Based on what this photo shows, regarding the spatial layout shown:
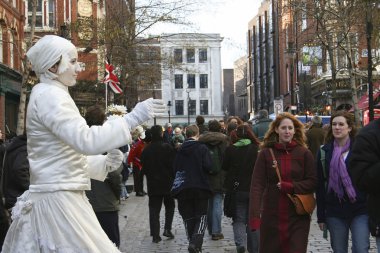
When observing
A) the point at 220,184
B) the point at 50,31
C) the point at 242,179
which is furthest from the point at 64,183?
the point at 50,31

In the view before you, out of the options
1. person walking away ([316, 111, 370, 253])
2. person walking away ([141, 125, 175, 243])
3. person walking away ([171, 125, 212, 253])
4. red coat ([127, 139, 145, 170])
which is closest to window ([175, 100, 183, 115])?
red coat ([127, 139, 145, 170])

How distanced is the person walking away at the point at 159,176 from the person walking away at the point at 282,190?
4.70 metres

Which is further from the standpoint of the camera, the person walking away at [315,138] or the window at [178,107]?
the window at [178,107]

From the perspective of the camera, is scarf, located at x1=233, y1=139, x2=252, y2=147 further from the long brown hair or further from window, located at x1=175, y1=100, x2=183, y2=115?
window, located at x1=175, y1=100, x2=183, y2=115

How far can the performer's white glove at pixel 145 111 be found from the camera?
134 inches

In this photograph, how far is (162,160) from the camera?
37.9 ft

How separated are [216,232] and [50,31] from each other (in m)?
29.7

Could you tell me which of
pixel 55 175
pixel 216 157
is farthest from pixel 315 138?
pixel 55 175

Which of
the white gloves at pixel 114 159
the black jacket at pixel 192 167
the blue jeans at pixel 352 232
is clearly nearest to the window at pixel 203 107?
the black jacket at pixel 192 167

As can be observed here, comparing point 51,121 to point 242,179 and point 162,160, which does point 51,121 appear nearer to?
point 242,179

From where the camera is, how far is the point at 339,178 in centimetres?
655

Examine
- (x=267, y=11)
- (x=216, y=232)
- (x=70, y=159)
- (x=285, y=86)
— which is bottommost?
(x=216, y=232)

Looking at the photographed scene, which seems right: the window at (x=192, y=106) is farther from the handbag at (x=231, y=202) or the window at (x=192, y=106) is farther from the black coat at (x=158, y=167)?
the handbag at (x=231, y=202)

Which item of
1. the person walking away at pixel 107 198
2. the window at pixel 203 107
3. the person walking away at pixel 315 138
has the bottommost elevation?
the person walking away at pixel 107 198
